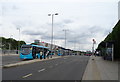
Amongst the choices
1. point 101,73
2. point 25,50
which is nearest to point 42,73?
point 101,73

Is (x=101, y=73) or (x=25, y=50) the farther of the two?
(x=25, y=50)

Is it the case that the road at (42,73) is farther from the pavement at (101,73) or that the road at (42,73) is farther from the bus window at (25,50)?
the bus window at (25,50)

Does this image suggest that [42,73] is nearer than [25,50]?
Yes

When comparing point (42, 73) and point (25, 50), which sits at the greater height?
point (25, 50)

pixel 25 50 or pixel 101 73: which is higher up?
pixel 25 50

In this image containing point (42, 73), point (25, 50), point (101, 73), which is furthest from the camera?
point (25, 50)

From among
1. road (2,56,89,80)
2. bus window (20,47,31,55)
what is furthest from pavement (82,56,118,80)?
bus window (20,47,31,55)

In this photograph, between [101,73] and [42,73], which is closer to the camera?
[42,73]

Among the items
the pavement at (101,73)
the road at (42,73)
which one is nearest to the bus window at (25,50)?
the road at (42,73)

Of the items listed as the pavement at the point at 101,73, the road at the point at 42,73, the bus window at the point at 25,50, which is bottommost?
the pavement at the point at 101,73

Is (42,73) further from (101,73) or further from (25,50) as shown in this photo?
(25,50)

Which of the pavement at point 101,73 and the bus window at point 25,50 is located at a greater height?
the bus window at point 25,50

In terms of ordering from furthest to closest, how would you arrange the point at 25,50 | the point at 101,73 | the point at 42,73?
the point at 25,50 < the point at 101,73 < the point at 42,73

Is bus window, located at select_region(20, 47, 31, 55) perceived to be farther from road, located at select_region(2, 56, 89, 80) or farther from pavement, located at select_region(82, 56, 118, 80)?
pavement, located at select_region(82, 56, 118, 80)
